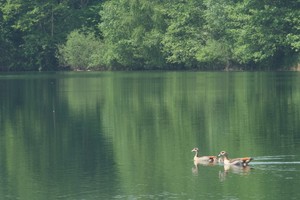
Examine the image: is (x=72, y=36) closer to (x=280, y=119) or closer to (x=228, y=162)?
(x=280, y=119)

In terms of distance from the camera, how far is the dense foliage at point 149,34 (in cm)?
7294

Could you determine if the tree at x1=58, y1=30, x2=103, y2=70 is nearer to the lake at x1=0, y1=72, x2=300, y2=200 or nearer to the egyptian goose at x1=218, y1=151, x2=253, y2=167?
the lake at x1=0, y1=72, x2=300, y2=200

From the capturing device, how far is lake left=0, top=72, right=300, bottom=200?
20.5 metres

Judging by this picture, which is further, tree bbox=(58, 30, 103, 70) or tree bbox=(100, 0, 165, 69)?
tree bbox=(58, 30, 103, 70)

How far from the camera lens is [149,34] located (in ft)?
272

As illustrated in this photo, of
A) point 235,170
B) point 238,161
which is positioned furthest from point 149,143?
point 235,170

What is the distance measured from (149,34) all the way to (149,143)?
183 feet

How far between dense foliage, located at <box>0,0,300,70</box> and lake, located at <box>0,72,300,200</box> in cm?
2429

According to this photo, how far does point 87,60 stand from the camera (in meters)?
89.1

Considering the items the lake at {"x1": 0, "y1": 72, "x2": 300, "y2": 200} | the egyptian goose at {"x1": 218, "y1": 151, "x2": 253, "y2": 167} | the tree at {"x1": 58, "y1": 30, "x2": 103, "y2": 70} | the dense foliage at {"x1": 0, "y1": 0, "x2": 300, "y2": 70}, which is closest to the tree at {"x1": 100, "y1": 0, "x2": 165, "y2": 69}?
the dense foliage at {"x1": 0, "y1": 0, "x2": 300, "y2": 70}

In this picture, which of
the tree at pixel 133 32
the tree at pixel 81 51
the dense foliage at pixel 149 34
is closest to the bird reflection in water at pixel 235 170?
the dense foliage at pixel 149 34

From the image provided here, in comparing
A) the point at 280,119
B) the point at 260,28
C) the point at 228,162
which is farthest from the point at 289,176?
the point at 260,28

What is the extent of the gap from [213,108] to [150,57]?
46.5 m

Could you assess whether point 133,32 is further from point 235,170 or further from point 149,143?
point 235,170
